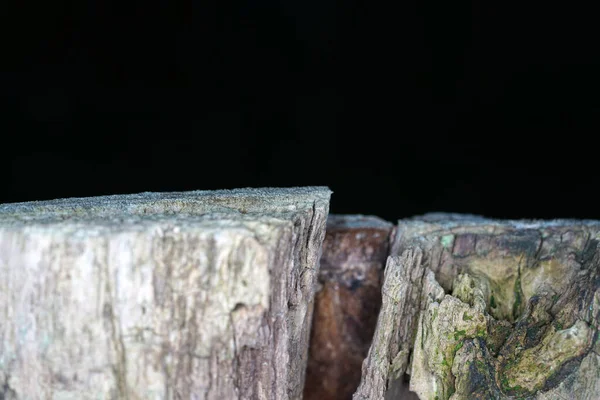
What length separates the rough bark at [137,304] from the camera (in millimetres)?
1771

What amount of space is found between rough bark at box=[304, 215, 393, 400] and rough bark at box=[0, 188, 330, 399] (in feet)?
3.30

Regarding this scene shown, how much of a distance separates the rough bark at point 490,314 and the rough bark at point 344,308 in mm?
224

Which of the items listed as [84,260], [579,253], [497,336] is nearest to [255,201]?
[84,260]

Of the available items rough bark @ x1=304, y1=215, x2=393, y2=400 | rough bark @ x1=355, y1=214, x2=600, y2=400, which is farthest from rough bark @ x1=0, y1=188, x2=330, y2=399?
rough bark @ x1=304, y1=215, x2=393, y2=400

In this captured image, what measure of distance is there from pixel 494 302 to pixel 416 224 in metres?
0.52

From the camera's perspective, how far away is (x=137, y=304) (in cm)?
179

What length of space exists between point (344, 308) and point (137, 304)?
1315mm

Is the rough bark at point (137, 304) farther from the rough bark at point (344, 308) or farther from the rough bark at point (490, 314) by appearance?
the rough bark at point (344, 308)

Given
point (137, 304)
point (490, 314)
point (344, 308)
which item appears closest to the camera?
point (137, 304)

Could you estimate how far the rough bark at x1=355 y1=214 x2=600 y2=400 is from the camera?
213 cm

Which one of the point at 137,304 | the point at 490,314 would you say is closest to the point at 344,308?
the point at 490,314

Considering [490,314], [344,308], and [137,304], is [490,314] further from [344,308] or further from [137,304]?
[137,304]

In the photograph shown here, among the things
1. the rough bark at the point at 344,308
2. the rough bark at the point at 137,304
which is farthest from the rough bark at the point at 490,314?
the rough bark at the point at 137,304

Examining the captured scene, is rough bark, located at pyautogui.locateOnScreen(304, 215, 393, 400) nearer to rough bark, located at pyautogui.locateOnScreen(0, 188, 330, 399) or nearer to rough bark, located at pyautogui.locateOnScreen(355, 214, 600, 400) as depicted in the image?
rough bark, located at pyautogui.locateOnScreen(355, 214, 600, 400)
